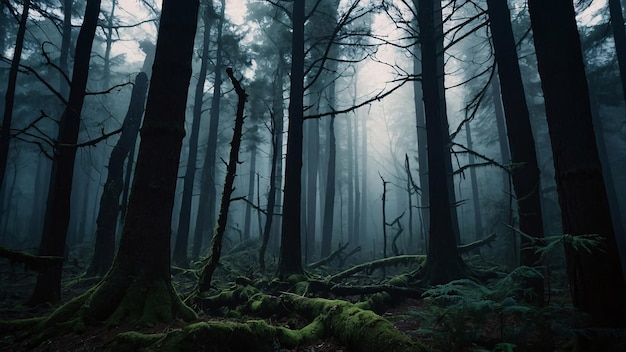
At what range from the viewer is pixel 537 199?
18.0 feet

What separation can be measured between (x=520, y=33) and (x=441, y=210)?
1814 centimetres

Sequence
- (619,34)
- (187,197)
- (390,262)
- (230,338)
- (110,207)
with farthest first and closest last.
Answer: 1. (187,197)
2. (619,34)
3. (110,207)
4. (390,262)
5. (230,338)

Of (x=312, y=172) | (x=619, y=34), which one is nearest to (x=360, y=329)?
(x=619, y=34)

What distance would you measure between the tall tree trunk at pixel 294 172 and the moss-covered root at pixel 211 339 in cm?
439

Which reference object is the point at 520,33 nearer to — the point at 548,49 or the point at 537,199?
the point at 537,199

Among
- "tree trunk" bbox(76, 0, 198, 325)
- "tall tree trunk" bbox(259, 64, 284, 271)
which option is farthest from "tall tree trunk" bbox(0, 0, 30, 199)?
"tall tree trunk" bbox(259, 64, 284, 271)

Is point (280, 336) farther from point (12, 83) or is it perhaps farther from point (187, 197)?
point (187, 197)

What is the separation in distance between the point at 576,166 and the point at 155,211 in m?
4.78

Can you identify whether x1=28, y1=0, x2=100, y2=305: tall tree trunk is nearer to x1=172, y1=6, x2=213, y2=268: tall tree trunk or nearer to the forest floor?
the forest floor

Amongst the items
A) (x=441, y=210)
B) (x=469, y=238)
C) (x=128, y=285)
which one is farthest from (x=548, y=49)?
(x=469, y=238)

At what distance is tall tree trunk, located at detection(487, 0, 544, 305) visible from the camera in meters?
5.33

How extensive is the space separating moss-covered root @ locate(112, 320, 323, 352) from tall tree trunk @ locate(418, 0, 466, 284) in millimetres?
4553

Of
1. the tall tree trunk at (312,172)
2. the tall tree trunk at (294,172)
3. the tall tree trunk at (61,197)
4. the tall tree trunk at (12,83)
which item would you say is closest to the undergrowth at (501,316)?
the tall tree trunk at (294,172)

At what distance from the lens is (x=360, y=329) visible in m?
3.30
